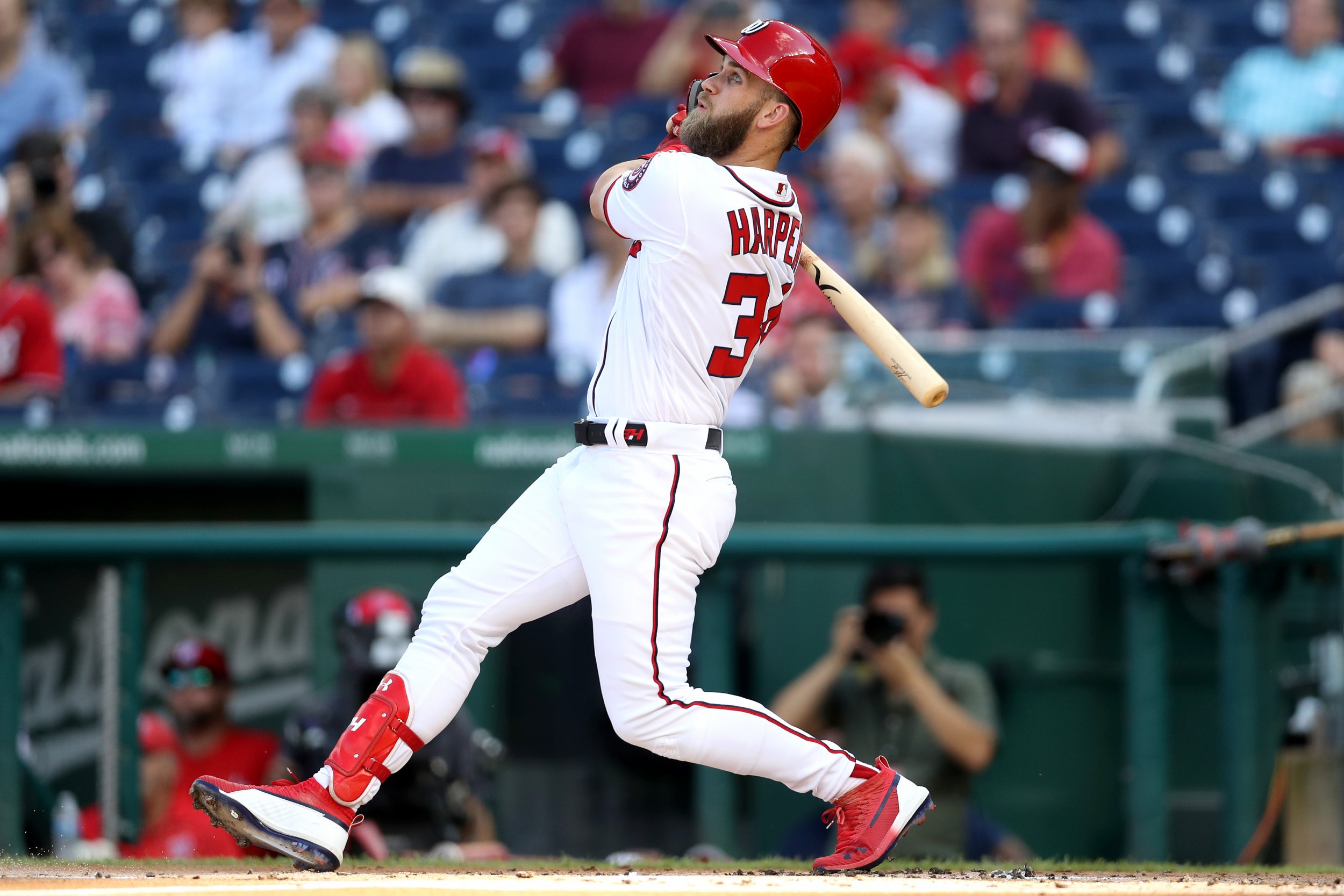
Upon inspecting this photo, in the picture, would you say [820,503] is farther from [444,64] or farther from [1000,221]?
[444,64]

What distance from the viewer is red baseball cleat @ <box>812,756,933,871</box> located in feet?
10.0

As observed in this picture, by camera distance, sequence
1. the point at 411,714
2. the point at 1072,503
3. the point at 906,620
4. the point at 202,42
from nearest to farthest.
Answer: the point at 411,714 → the point at 906,620 → the point at 1072,503 → the point at 202,42

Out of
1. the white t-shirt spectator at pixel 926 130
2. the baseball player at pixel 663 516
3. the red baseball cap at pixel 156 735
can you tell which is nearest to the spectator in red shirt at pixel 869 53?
the white t-shirt spectator at pixel 926 130

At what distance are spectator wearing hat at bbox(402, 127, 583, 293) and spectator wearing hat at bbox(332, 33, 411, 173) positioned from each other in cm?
93

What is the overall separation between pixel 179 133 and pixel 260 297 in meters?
2.71

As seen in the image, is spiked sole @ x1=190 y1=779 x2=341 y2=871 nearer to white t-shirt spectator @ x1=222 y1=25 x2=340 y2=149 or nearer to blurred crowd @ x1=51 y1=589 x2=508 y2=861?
blurred crowd @ x1=51 y1=589 x2=508 y2=861

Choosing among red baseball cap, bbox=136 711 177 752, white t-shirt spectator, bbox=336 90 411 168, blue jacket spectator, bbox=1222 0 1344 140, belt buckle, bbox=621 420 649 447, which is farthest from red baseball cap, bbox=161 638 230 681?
blue jacket spectator, bbox=1222 0 1344 140

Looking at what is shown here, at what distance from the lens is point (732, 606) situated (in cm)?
441

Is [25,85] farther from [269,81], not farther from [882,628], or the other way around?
[882,628]

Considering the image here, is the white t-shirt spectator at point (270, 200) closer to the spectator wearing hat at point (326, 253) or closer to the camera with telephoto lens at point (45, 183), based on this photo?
the spectator wearing hat at point (326, 253)

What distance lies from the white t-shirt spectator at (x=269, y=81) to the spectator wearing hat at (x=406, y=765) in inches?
194

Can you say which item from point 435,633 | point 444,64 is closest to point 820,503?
point 435,633

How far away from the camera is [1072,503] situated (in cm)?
537

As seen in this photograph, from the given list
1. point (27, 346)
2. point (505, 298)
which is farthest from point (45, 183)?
point (505, 298)
